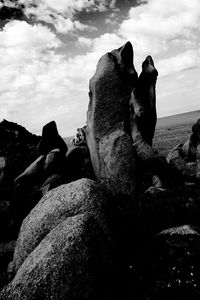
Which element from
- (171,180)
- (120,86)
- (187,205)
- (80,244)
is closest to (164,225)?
(187,205)

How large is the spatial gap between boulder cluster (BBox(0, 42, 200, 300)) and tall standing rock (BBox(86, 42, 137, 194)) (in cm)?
8

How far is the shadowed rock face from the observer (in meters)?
25.4

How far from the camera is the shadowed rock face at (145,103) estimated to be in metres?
25.4

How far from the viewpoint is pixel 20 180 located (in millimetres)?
21828

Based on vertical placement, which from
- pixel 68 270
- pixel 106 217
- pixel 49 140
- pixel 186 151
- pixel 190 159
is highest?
pixel 49 140

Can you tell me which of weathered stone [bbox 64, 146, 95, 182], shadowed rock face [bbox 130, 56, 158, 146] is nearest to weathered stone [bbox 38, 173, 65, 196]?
weathered stone [bbox 64, 146, 95, 182]

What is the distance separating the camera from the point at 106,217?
12.0m

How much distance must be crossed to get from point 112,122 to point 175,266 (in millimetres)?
14714

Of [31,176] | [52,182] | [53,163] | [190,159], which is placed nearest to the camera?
[52,182]

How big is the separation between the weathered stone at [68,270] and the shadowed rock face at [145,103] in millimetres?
16453

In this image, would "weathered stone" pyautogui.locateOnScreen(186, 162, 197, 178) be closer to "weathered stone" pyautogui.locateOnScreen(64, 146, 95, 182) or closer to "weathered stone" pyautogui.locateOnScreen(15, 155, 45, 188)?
"weathered stone" pyautogui.locateOnScreen(64, 146, 95, 182)

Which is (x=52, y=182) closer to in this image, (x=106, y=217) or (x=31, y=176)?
(x=31, y=176)

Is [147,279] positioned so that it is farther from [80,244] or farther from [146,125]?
[146,125]

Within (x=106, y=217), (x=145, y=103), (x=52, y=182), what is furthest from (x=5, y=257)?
(x=145, y=103)
